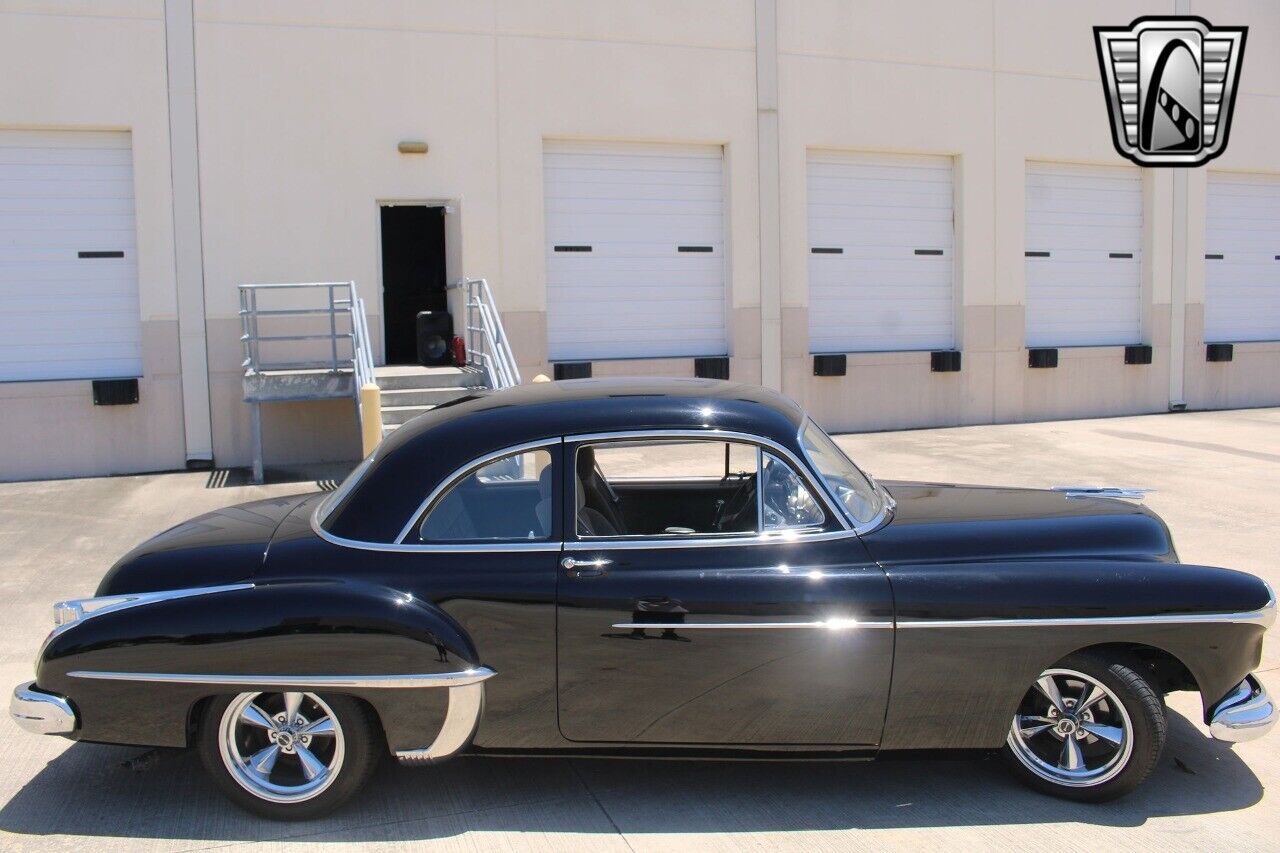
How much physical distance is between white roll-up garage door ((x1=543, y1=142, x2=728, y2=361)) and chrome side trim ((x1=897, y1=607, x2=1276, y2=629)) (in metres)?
10.4

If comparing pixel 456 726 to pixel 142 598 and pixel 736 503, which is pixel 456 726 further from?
pixel 736 503

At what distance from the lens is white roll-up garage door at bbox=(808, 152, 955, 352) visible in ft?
49.7

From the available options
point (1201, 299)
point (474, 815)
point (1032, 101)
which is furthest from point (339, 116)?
point (1201, 299)

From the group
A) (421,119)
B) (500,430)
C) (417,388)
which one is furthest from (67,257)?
(500,430)

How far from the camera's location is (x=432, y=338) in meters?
13.2

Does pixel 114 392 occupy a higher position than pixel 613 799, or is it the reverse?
pixel 114 392

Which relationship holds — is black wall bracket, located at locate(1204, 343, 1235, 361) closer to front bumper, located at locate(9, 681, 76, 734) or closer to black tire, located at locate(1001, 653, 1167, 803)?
black tire, located at locate(1001, 653, 1167, 803)

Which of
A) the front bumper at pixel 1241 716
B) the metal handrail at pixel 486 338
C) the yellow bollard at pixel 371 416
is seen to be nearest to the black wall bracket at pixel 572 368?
the metal handrail at pixel 486 338

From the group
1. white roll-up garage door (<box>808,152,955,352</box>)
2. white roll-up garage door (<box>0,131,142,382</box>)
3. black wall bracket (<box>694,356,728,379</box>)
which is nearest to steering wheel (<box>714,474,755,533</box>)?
black wall bracket (<box>694,356,728,379</box>)

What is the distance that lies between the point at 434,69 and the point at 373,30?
770 mm

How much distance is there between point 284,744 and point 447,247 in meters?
10.4

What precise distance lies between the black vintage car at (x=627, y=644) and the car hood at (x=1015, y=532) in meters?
0.03

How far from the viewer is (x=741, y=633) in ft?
12.9

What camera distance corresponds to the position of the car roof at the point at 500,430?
13.6 feet
